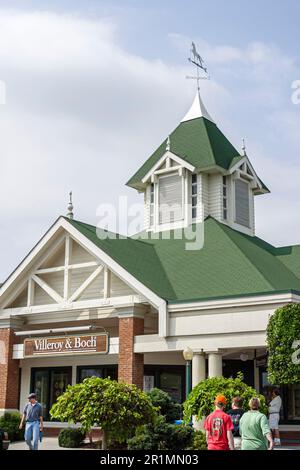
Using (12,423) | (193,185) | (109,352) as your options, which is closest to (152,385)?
(109,352)

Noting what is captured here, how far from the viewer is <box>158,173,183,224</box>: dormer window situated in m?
30.2

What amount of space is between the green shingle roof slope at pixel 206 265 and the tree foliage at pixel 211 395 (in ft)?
13.3

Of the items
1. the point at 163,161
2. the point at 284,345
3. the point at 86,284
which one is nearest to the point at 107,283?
the point at 86,284

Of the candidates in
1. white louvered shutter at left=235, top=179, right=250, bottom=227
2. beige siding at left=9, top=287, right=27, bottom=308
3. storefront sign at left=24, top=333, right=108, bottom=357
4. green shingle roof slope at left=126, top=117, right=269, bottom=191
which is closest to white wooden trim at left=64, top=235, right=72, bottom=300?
storefront sign at left=24, top=333, right=108, bottom=357

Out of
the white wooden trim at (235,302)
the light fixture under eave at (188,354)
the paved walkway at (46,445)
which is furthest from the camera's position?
the paved walkway at (46,445)

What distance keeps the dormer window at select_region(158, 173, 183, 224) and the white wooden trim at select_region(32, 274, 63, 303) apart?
6769 millimetres

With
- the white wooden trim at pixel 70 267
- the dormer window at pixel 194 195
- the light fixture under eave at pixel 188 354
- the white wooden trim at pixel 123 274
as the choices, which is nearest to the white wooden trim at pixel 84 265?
the white wooden trim at pixel 70 267

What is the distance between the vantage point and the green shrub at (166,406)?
19.6 meters

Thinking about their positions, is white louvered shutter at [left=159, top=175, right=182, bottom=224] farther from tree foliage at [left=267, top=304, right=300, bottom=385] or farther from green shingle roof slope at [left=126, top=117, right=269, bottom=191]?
tree foliage at [left=267, top=304, right=300, bottom=385]

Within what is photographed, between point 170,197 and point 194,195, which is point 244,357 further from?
point 170,197

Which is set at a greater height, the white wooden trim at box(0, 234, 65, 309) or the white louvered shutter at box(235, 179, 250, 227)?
the white louvered shutter at box(235, 179, 250, 227)

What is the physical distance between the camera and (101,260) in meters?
24.5

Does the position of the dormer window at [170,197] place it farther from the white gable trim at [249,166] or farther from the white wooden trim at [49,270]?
the white wooden trim at [49,270]
